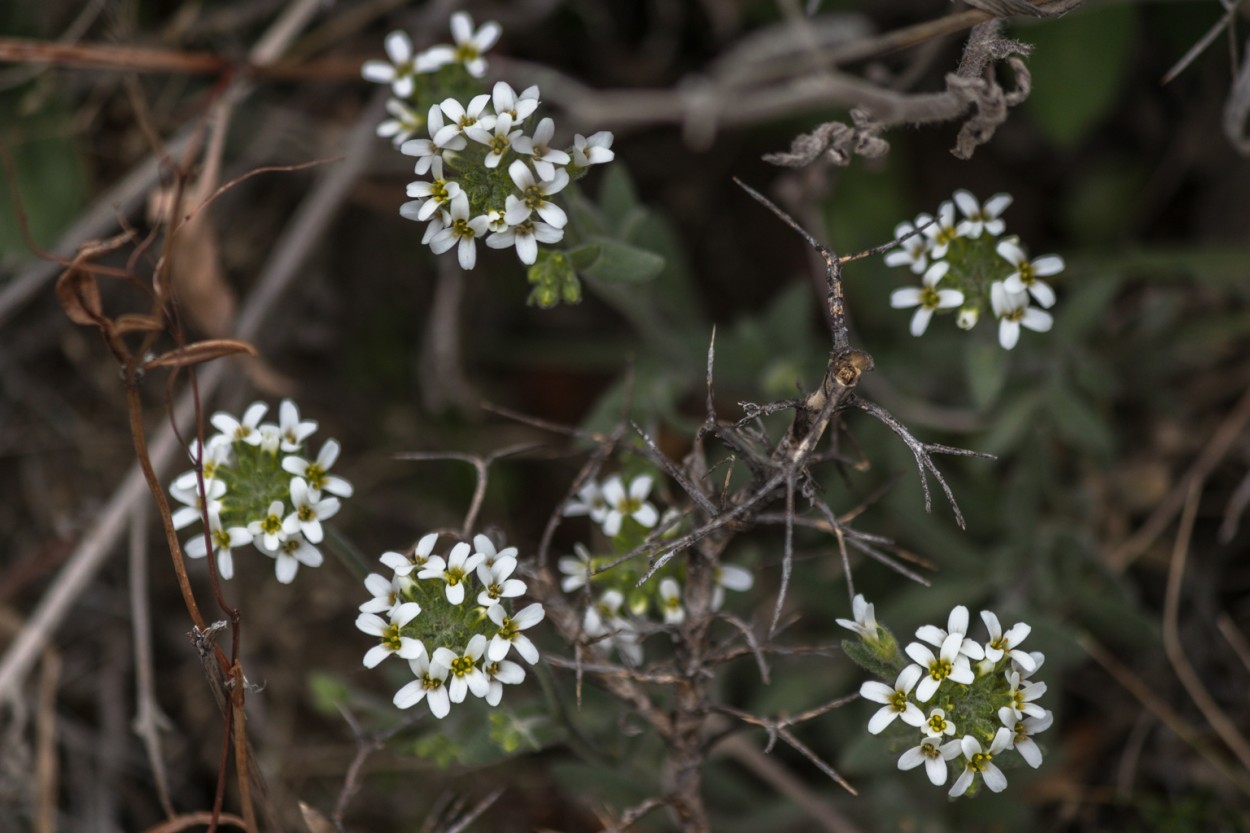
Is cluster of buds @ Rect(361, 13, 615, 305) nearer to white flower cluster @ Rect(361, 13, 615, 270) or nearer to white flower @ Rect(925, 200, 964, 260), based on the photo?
white flower cluster @ Rect(361, 13, 615, 270)

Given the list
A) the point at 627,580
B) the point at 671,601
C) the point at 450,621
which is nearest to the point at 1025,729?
the point at 671,601

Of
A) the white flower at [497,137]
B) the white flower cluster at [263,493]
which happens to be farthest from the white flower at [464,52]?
the white flower cluster at [263,493]

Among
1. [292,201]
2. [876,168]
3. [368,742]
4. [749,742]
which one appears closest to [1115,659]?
[749,742]

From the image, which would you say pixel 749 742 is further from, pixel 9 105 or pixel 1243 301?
pixel 9 105

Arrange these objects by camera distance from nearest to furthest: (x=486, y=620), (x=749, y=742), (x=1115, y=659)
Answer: (x=486, y=620)
(x=749, y=742)
(x=1115, y=659)

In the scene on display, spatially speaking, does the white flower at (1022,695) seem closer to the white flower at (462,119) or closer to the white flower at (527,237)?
Result: the white flower at (527,237)

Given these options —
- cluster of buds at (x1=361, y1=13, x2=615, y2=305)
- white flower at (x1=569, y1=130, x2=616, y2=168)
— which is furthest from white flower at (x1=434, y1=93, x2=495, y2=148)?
white flower at (x1=569, y1=130, x2=616, y2=168)
